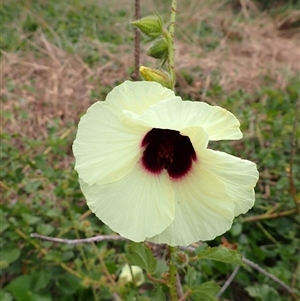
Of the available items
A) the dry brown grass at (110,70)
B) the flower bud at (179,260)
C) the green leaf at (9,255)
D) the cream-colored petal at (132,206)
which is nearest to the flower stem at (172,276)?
the flower bud at (179,260)

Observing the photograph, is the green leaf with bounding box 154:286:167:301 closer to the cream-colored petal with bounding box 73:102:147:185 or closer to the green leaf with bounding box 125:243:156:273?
the green leaf with bounding box 125:243:156:273

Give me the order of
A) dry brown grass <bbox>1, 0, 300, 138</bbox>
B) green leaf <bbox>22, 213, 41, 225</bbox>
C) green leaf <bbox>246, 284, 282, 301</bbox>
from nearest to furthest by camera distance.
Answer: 1. green leaf <bbox>246, 284, 282, 301</bbox>
2. green leaf <bbox>22, 213, 41, 225</bbox>
3. dry brown grass <bbox>1, 0, 300, 138</bbox>

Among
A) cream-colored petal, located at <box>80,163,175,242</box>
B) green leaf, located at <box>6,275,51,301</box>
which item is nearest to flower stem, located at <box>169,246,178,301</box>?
cream-colored petal, located at <box>80,163,175,242</box>

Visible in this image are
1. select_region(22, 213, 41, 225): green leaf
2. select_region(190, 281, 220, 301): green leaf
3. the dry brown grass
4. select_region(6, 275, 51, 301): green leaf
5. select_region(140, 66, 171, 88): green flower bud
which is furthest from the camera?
the dry brown grass

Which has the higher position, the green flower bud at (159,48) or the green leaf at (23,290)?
the green flower bud at (159,48)

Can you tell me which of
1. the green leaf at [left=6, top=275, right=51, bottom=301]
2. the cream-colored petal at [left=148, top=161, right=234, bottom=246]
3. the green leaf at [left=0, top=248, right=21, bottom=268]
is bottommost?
the green leaf at [left=6, top=275, right=51, bottom=301]

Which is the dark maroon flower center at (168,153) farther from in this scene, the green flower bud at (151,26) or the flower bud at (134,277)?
the flower bud at (134,277)

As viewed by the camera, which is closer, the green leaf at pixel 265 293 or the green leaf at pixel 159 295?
the green leaf at pixel 159 295
